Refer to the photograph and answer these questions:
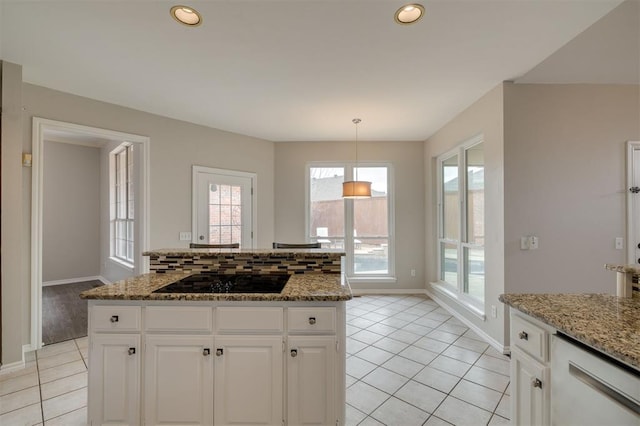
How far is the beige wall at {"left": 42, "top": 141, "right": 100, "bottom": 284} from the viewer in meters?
5.32

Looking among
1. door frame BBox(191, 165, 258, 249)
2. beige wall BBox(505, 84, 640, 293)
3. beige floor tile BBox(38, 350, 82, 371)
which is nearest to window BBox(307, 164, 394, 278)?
door frame BBox(191, 165, 258, 249)

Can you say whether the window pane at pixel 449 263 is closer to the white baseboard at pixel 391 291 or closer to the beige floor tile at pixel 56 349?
the white baseboard at pixel 391 291

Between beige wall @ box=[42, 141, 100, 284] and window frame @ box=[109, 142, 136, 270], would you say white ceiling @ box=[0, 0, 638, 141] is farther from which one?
beige wall @ box=[42, 141, 100, 284]

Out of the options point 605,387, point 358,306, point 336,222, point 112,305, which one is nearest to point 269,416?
point 112,305

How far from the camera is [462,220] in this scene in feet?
12.1

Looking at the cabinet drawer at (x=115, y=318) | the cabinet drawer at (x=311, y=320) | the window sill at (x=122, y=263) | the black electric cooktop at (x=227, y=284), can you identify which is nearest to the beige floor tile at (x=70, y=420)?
the cabinet drawer at (x=115, y=318)

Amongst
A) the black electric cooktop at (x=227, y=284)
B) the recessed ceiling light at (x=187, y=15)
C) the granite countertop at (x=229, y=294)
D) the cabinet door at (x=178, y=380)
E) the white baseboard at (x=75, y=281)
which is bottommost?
the white baseboard at (x=75, y=281)

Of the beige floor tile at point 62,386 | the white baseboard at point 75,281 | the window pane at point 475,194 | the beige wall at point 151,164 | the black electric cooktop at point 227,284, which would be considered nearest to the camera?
the black electric cooktop at point 227,284

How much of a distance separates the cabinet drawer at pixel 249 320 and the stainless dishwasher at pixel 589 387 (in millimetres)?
1293

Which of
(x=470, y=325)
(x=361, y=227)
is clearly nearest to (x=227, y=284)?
(x=470, y=325)

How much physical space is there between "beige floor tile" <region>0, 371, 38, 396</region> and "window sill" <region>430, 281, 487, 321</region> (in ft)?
14.0

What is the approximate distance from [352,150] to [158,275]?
374 cm

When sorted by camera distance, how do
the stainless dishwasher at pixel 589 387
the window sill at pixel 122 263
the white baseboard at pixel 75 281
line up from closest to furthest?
the stainless dishwasher at pixel 589 387
the window sill at pixel 122 263
the white baseboard at pixel 75 281

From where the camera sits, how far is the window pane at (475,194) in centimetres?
329
